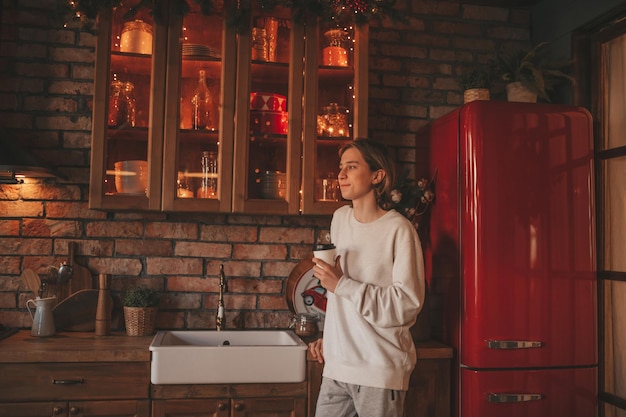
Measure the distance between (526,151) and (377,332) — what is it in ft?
3.26

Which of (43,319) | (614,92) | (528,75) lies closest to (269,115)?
(528,75)

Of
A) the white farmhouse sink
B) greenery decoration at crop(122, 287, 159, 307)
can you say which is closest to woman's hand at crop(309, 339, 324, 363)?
the white farmhouse sink

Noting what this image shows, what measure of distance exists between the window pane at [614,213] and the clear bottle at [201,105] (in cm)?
176

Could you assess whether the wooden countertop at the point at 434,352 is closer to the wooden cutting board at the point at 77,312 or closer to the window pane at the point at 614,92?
the window pane at the point at 614,92

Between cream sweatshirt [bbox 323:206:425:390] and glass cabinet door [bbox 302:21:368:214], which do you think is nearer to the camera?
cream sweatshirt [bbox 323:206:425:390]

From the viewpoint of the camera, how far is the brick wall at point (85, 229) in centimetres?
271

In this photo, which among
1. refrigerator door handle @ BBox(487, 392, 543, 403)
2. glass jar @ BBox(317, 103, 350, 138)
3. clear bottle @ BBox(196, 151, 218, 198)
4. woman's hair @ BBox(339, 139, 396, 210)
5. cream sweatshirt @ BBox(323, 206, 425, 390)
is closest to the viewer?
cream sweatshirt @ BBox(323, 206, 425, 390)

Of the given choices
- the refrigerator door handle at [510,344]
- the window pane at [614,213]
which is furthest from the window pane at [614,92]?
the refrigerator door handle at [510,344]

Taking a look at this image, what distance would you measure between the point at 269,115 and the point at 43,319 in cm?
129

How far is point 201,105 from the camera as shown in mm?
2561

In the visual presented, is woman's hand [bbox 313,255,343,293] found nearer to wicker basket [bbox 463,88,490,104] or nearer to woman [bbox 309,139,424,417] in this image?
woman [bbox 309,139,424,417]

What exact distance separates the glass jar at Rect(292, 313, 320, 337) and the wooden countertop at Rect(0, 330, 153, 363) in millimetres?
626

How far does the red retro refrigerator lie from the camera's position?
7.56 ft

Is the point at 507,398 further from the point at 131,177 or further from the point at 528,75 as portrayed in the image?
the point at 131,177
